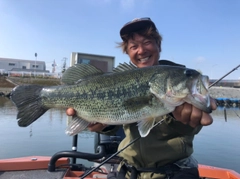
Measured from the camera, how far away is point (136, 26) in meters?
3.73

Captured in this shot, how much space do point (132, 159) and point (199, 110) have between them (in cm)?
119

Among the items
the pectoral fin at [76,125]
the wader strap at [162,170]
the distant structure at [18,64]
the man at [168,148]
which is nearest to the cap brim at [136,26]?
the man at [168,148]

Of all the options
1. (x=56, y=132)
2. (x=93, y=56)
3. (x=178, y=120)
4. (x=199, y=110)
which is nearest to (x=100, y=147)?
(x=178, y=120)

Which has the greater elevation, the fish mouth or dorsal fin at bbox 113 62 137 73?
dorsal fin at bbox 113 62 137 73

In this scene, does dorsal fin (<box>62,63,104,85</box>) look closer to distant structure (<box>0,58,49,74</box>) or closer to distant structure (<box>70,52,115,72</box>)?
distant structure (<box>70,52,115,72</box>)

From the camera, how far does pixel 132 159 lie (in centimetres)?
312

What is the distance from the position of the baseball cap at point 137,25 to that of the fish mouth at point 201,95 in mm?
1591

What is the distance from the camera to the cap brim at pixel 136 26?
369 centimetres

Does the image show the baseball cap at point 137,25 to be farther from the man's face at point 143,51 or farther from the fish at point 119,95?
the fish at point 119,95

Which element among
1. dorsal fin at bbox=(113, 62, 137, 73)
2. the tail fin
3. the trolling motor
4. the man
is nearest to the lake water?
the trolling motor

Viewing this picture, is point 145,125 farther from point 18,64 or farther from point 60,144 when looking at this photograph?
point 18,64

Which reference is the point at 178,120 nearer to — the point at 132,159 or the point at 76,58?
the point at 132,159

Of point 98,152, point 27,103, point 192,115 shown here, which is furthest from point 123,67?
point 98,152

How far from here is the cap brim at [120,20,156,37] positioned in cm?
369
